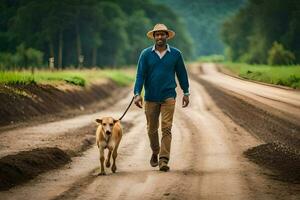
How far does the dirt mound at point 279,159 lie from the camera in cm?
1091

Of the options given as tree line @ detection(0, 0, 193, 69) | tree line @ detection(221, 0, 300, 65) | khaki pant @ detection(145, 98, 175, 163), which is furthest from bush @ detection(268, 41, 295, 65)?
khaki pant @ detection(145, 98, 175, 163)

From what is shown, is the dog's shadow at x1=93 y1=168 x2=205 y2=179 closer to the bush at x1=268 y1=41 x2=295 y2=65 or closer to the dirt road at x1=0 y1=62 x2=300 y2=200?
the dirt road at x1=0 y1=62 x2=300 y2=200

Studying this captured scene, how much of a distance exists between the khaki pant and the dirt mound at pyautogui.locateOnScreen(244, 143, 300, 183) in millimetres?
1963

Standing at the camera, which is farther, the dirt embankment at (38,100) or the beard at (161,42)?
the dirt embankment at (38,100)

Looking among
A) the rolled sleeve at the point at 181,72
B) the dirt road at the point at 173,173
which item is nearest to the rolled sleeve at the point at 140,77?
the rolled sleeve at the point at 181,72

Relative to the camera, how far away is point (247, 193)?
8977 mm

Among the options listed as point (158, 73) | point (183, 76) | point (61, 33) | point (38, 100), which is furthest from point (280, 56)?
point (158, 73)

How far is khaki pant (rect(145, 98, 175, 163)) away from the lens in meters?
11.5

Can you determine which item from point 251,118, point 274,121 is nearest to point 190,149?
point 274,121

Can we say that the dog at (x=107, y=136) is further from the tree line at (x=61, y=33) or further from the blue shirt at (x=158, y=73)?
the tree line at (x=61, y=33)

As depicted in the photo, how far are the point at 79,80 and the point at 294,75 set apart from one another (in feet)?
40.7

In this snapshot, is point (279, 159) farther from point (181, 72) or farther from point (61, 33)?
point (61, 33)

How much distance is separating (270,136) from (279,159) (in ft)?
16.8

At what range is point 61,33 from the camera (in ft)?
266
